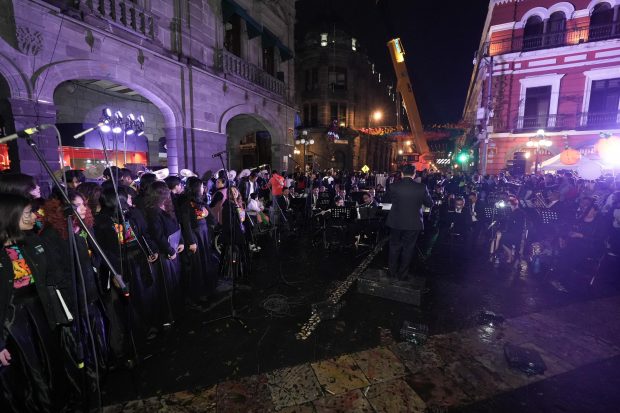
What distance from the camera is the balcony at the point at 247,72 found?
12000 millimetres

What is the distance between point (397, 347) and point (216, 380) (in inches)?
90.2

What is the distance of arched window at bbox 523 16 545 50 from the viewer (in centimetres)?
2109

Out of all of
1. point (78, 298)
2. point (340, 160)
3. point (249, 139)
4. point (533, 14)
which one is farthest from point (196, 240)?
point (340, 160)

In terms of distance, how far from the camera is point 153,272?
4090mm

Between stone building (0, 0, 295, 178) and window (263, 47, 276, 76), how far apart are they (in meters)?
0.05

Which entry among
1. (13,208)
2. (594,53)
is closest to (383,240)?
(13,208)

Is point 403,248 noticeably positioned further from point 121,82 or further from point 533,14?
point 533,14

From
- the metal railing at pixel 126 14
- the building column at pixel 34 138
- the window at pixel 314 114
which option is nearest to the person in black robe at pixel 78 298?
the building column at pixel 34 138

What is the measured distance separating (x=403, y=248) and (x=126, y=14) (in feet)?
34.5

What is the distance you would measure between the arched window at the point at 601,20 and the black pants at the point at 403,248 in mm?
25546

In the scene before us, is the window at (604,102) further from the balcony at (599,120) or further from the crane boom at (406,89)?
the crane boom at (406,89)

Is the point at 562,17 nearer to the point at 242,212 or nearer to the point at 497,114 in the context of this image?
the point at 497,114

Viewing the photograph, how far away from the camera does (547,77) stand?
20672 millimetres

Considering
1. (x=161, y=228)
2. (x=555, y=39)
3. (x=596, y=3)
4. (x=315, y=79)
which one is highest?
(x=596, y=3)
